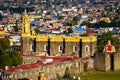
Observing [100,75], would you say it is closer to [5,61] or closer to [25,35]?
[5,61]

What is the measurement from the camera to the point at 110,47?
2466 inches

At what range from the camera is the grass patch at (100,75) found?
54469 millimetres

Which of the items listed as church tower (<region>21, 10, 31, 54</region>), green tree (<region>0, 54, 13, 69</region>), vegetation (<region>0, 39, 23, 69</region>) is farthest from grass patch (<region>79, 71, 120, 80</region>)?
church tower (<region>21, 10, 31, 54</region>)

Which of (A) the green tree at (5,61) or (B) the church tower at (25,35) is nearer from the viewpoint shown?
(A) the green tree at (5,61)

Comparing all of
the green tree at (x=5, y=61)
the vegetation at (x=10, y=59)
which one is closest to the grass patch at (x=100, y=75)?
the vegetation at (x=10, y=59)

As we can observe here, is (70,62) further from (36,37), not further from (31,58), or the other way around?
(36,37)

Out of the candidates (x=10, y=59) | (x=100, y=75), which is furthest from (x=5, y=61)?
(x=100, y=75)

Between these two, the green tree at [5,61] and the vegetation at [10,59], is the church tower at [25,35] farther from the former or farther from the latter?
the green tree at [5,61]

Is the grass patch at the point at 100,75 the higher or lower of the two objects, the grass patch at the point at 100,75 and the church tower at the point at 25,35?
the lower

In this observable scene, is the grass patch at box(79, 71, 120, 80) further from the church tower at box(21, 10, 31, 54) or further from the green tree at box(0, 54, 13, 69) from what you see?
the church tower at box(21, 10, 31, 54)

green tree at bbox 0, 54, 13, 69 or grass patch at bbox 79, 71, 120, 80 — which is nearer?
green tree at bbox 0, 54, 13, 69

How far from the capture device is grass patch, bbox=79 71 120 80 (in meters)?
54.5

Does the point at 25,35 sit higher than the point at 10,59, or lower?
higher

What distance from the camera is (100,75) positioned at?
56.9m
